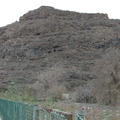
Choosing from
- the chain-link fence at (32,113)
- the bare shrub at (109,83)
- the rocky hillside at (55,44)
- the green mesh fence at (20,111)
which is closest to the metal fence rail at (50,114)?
the chain-link fence at (32,113)

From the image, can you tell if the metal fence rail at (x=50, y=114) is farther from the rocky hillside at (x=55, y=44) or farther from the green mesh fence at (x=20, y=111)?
the rocky hillside at (x=55, y=44)

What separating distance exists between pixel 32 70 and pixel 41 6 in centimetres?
3073

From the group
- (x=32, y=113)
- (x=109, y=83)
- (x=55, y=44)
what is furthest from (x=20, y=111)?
(x=55, y=44)

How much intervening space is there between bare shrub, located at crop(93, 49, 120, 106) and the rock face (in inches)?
983

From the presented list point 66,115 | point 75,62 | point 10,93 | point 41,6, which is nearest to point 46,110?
point 66,115

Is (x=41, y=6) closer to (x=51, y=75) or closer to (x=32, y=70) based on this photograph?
(x=32, y=70)

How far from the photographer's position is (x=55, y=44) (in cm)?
6975

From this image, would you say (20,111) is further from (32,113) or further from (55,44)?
(55,44)

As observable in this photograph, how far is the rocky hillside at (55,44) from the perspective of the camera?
59312 mm

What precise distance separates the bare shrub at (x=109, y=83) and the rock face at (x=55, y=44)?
25.0 m

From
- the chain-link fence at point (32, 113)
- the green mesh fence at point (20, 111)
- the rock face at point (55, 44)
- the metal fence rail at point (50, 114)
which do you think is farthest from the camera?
the rock face at point (55, 44)

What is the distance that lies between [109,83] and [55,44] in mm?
43283

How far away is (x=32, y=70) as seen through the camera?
6178 cm

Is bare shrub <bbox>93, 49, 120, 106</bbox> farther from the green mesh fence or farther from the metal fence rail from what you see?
the metal fence rail
